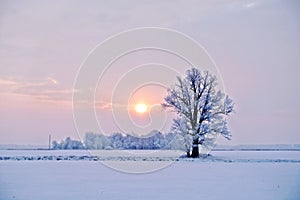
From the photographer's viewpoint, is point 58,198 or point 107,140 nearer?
point 58,198

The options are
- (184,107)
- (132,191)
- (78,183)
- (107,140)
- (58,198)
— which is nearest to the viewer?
(58,198)

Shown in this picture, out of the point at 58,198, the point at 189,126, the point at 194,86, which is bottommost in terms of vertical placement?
the point at 58,198

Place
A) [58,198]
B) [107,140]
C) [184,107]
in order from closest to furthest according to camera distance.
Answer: [58,198], [184,107], [107,140]

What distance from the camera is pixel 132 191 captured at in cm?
1477

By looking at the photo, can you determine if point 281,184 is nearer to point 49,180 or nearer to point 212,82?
point 49,180

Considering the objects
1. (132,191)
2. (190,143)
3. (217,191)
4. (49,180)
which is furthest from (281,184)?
(190,143)

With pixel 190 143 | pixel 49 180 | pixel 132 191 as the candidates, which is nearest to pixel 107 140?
pixel 190 143

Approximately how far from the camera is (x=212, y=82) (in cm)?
3875

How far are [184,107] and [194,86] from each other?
1.98 metres

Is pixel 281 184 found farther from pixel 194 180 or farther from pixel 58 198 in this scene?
pixel 58 198

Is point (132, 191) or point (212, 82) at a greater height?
point (212, 82)

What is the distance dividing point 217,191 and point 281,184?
332cm

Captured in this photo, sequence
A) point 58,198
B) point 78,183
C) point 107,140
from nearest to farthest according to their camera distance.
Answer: point 58,198 → point 78,183 → point 107,140

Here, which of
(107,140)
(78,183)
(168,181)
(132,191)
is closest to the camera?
(132,191)
